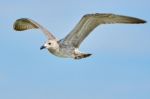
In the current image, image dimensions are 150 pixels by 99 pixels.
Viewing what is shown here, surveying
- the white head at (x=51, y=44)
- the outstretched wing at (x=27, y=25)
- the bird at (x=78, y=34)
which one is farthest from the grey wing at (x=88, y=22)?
the outstretched wing at (x=27, y=25)

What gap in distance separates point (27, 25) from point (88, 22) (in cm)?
503

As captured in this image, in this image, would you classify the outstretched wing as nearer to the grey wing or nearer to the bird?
the bird

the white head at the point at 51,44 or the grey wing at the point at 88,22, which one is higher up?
the grey wing at the point at 88,22

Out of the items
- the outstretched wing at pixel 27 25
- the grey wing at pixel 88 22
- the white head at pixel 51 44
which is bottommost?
the white head at pixel 51 44

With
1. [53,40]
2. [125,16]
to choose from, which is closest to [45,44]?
[53,40]

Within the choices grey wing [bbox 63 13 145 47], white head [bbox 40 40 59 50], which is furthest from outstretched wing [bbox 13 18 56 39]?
grey wing [bbox 63 13 145 47]

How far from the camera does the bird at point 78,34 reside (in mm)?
19023

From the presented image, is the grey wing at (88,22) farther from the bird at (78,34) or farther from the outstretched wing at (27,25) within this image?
the outstretched wing at (27,25)

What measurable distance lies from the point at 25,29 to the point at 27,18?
2.75ft

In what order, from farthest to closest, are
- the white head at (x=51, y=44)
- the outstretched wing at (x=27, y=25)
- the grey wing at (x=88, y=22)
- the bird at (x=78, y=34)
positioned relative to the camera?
1. the outstretched wing at (x=27, y=25)
2. the white head at (x=51, y=44)
3. the bird at (x=78, y=34)
4. the grey wing at (x=88, y=22)

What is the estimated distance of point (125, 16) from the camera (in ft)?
61.5

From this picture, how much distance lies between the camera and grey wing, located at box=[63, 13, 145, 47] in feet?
61.5

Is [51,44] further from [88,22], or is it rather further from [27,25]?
[27,25]

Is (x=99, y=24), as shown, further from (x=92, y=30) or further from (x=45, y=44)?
(x=45, y=44)
